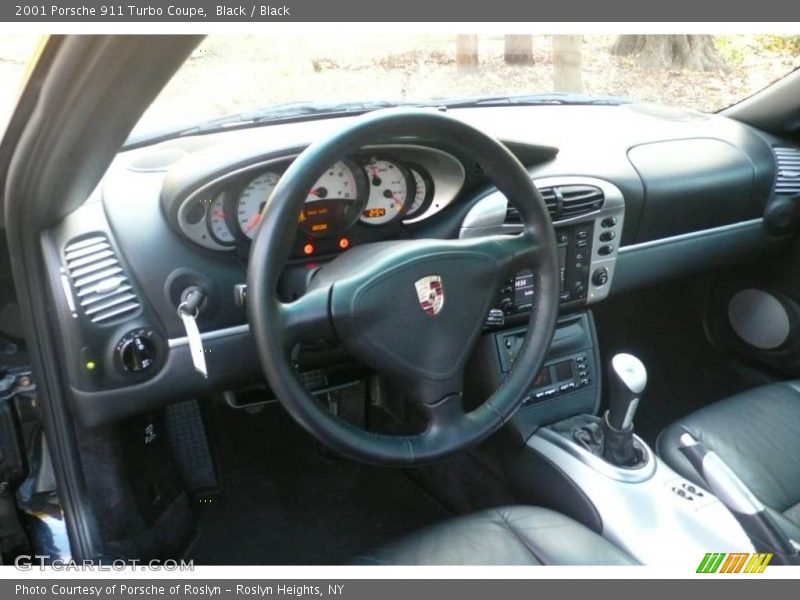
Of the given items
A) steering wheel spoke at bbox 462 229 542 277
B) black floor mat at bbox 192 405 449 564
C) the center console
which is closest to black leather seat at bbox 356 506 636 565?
the center console

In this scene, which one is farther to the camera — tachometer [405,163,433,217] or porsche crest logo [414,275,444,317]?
tachometer [405,163,433,217]

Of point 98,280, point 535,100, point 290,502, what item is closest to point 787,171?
point 535,100

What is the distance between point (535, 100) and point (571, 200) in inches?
24.3

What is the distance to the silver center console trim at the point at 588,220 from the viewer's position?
1.86 m

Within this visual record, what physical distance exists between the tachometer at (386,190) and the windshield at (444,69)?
0.92ft

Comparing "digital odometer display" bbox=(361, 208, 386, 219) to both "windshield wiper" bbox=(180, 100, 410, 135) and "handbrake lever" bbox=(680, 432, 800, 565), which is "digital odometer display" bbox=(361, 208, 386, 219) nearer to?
"windshield wiper" bbox=(180, 100, 410, 135)

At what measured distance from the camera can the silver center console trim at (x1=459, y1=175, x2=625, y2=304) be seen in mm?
1856

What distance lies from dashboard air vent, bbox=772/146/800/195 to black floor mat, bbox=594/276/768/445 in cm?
46

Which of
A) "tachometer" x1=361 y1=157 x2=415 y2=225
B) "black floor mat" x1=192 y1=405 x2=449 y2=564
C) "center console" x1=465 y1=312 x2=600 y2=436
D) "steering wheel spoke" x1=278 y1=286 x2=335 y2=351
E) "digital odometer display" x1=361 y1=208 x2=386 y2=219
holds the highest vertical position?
"tachometer" x1=361 y1=157 x2=415 y2=225

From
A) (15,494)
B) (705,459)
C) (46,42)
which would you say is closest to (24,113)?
(46,42)

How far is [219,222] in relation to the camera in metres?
1.69

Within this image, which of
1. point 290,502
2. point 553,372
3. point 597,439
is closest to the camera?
point 597,439

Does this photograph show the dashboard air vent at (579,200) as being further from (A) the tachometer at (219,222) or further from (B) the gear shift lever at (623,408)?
(A) the tachometer at (219,222)

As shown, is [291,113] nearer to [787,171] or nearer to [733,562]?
[733,562]
